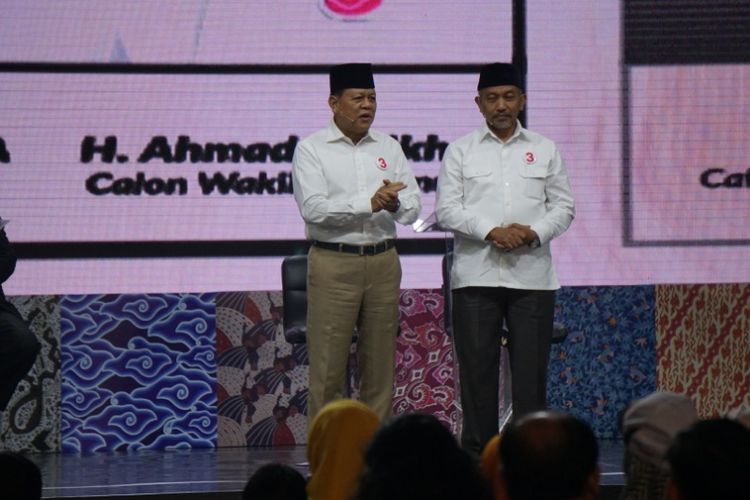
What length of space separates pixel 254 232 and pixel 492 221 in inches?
62.1

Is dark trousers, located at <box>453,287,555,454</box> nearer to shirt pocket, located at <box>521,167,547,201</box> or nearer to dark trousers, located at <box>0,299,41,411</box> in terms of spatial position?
shirt pocket, located at <box>521,167,547,201</box>

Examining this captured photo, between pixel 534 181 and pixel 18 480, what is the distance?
2.73 metres

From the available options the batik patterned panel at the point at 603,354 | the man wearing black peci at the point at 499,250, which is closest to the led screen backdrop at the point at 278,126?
the batik patterned panel at the point at 603,354

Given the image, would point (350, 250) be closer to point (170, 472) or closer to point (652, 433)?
point (170, 472)

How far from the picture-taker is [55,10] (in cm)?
579

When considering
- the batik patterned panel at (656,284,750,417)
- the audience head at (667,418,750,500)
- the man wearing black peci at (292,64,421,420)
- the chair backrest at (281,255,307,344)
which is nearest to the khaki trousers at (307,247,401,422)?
the man wearing black peci at (292,64,421,420)

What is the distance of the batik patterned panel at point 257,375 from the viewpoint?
586cm

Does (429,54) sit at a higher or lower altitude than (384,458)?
higher

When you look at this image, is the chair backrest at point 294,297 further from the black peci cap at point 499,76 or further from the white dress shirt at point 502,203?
the black peci cap at point 499,76

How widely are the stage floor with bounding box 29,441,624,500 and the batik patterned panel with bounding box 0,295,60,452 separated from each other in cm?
10

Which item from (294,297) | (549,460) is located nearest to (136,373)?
(294,297)

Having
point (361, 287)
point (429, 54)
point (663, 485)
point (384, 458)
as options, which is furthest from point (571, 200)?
point (384, 458)

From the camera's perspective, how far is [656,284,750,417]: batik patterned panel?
19.6ft

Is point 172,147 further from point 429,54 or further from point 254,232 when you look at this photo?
point 429,54
